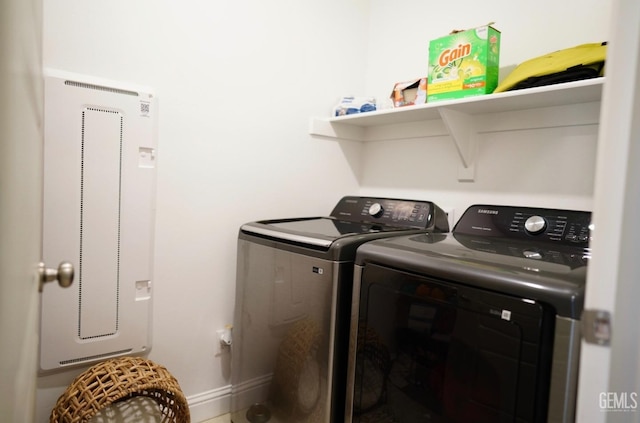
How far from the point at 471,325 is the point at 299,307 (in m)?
0.66

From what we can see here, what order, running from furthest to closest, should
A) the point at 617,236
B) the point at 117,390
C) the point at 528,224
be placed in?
the point at 528,224, the point at 117,390, the point at 617,236

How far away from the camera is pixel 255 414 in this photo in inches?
65.3

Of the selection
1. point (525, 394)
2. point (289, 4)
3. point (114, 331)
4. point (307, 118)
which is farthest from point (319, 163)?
point (525, 394)

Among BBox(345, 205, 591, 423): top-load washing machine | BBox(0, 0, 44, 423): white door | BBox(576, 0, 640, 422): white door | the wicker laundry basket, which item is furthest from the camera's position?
the wicker laundry basket

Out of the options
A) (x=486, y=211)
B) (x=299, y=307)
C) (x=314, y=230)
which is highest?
(x=486, y=211)

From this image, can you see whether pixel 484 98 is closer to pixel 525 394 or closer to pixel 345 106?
pixel 345 106

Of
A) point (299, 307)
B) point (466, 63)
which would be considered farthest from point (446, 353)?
point (466, 63)

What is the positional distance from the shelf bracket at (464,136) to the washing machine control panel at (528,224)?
0.24 metres

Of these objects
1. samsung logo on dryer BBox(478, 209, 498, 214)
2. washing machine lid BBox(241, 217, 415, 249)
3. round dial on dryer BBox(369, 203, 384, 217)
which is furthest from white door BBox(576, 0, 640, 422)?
round dial on dryer BBox(369, 203, 384, 217)

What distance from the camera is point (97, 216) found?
1.48 meters

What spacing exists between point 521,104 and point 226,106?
4.20ft

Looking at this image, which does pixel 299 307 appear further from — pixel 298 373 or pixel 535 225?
pixel 535 225

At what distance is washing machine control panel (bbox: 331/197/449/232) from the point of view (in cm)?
169

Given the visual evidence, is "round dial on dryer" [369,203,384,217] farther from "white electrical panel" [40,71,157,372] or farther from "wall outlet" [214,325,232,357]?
"white electrical panel" [40,71,157,372]
